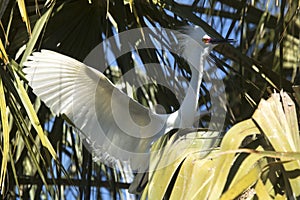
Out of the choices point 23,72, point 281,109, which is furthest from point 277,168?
point 23,72

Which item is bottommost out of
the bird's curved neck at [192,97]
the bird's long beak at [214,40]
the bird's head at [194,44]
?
the bird's curved neck at [192,97]

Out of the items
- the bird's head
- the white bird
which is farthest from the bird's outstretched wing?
the bird's head

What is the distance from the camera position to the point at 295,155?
0.77m

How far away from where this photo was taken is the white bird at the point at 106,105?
1309 millimetres

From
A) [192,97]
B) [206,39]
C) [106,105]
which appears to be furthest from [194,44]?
[106,105]

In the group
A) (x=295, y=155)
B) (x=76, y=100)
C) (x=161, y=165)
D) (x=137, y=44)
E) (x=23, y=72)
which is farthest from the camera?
(x=137, y=44)

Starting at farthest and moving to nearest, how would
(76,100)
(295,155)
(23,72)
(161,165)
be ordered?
(76,100)
(23,72)
(161,165)
(295,155)

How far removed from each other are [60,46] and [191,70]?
0.95 ft

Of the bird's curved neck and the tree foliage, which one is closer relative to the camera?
the tree foliage

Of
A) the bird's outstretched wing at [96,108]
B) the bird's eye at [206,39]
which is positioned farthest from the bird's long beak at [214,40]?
the bird's outstretched wing at [96,108]

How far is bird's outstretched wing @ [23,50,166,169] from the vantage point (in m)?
1.30

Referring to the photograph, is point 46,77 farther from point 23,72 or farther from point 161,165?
point 161,165

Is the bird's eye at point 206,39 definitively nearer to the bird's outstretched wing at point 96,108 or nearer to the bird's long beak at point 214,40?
the bird's long beak at point 214,40

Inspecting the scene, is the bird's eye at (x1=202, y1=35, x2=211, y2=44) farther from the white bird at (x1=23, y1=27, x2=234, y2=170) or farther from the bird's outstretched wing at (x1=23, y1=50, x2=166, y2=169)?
the bird's outstretched wing at (x1=23, y1=50, x2=166, y2=169)
